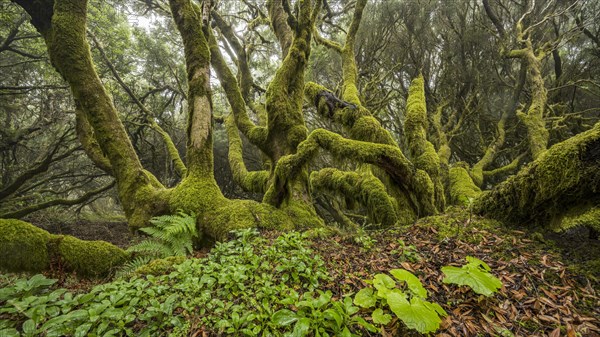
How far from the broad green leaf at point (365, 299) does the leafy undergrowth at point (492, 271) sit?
0.18 m

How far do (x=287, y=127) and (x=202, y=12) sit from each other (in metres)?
2.82

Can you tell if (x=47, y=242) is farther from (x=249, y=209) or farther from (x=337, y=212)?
(x=337, y=212)

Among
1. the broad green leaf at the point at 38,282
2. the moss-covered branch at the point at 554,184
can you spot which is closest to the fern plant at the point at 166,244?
the broad green leaf at the point at 38,282

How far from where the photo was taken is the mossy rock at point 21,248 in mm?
2881

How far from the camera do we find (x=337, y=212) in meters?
9.13

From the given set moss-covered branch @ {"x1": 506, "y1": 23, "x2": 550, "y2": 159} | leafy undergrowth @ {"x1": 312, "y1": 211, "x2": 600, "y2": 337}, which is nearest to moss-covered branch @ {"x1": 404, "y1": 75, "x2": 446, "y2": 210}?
leafy undergrowth @ {"x1": 312, "y1": 211, "x2": 600, "y2": 337}

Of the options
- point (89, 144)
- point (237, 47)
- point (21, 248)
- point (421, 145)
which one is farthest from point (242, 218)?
point (237, 47)

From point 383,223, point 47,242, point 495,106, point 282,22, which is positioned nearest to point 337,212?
point 383,223

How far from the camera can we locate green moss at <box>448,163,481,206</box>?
19.2 feet

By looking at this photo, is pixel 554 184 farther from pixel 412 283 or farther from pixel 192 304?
pixel 192 304

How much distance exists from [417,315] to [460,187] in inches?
224

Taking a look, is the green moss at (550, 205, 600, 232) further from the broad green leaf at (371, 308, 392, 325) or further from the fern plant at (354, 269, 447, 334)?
the broad green leaf at (371, 308, 392, 325)

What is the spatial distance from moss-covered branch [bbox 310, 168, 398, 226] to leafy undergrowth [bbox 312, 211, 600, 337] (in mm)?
1235

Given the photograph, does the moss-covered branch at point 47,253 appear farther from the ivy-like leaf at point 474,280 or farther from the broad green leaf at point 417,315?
the ivy-like leaf at point 474,280
